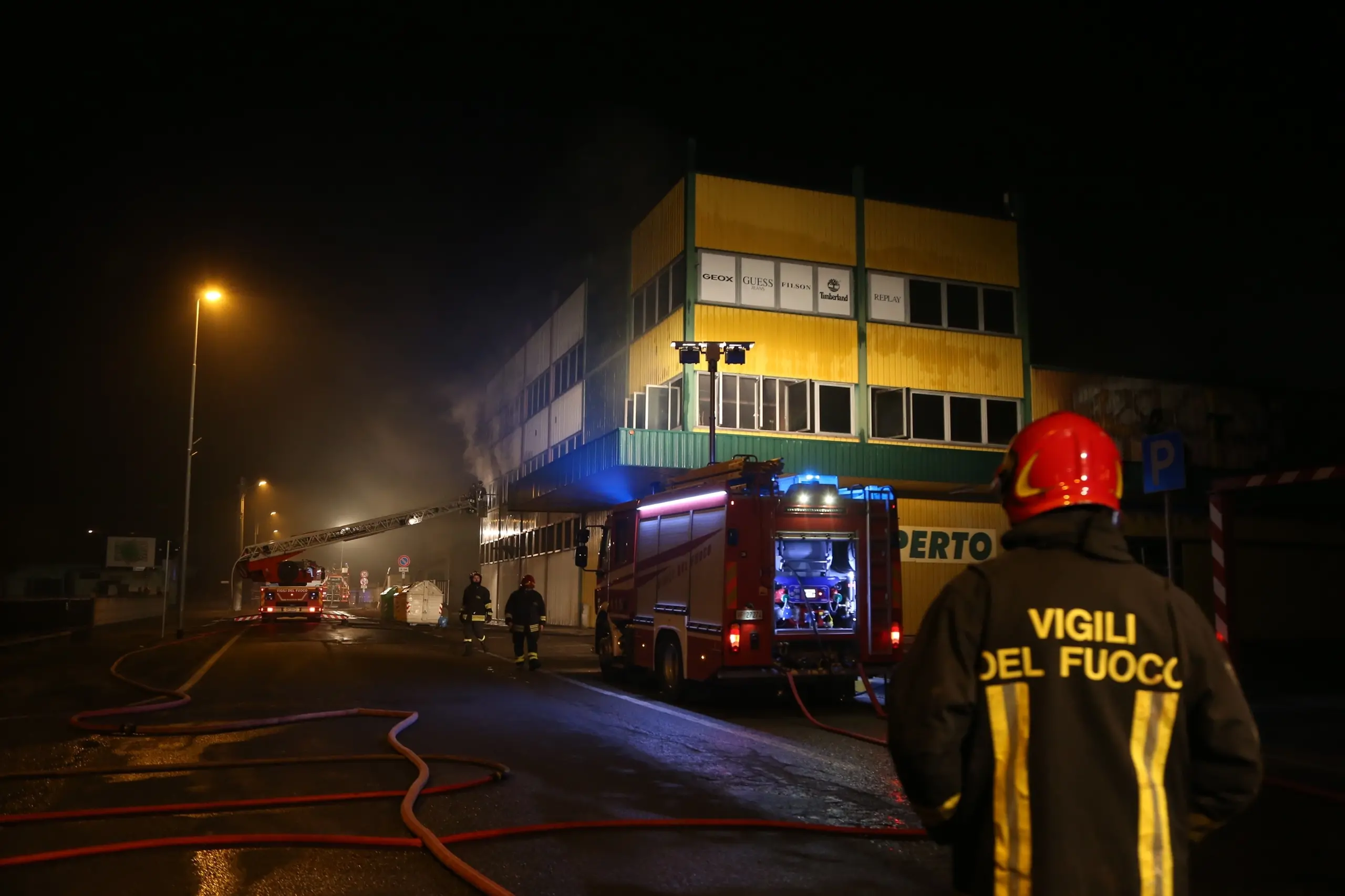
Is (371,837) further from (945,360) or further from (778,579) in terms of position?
(945,360)

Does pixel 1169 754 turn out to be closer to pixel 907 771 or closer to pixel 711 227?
pixel 907 771

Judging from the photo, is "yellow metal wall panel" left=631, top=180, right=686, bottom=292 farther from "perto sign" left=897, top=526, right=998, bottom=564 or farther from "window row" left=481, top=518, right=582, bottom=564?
"perto sign" left=897, top=526, right=998, bottom=564

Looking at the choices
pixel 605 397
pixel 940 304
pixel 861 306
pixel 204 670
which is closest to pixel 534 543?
pixel 605 397

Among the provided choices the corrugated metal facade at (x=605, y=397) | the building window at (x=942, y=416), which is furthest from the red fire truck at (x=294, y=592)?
the building window at (x=942, y=416)

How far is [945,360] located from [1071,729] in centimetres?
2673

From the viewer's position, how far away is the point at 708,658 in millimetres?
12195

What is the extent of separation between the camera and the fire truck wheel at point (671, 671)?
1320cm

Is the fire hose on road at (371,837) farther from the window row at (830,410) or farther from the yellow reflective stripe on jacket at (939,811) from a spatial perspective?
the window row at (830,410)

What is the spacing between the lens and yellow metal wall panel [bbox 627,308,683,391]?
2677 centimetres

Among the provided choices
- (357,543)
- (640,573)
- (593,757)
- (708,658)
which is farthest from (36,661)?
(357,543)

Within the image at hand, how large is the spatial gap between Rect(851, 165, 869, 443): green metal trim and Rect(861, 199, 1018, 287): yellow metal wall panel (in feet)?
0.59

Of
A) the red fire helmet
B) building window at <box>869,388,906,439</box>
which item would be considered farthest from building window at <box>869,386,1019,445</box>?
the red fire helmet

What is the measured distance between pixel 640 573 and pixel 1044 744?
12.7 m

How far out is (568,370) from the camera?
39062 millimetres
